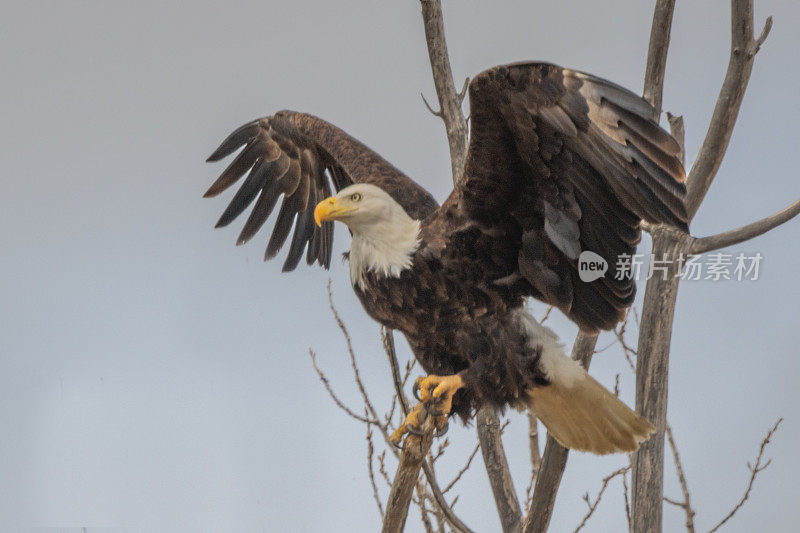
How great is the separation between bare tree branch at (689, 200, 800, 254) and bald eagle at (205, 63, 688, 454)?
0.64 meters

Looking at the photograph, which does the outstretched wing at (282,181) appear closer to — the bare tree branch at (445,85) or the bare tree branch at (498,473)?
the bare tree branch at (445,85)

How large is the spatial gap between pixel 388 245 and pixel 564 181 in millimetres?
558

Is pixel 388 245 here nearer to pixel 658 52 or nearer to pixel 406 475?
pixel 406 475

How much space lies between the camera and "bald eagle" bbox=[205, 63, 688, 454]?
256 centimetres

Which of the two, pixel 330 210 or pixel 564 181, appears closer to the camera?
pixel 564 181

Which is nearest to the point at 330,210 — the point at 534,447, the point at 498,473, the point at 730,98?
the point at 498,473

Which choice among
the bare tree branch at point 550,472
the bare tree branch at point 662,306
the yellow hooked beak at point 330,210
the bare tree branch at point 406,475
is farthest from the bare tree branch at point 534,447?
the yellow hooked beak at point 330,210

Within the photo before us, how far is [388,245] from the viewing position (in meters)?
2.98

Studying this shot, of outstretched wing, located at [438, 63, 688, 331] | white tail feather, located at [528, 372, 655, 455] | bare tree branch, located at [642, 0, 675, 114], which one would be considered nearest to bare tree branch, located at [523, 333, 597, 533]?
white tail feather, located at [528, 372, 655, 455]

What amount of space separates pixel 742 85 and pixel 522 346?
1.23m

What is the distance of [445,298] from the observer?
2.99m

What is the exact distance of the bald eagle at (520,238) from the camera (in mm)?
2559

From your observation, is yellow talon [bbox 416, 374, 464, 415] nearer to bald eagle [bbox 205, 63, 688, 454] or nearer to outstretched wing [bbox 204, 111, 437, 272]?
bald eagle [bbox 205, 63, 688, 454]

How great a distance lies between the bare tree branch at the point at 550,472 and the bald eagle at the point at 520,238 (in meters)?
0.07
